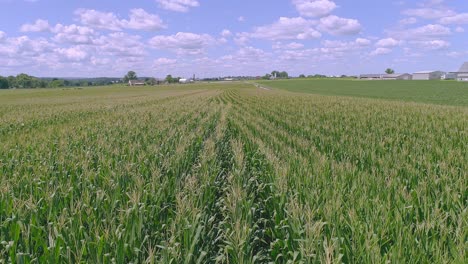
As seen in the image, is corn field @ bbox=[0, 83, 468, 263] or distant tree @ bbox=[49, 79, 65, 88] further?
distant tree @ bbox=[49, 79, 65, 88]

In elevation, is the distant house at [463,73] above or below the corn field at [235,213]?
above

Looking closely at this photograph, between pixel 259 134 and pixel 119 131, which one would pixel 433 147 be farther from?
pixel 119 131

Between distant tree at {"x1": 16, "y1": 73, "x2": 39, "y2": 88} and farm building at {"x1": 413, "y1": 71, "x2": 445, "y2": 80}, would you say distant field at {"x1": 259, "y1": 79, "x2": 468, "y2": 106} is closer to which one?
farm building at {"x1": 413, "y1": 71, "x2": 445, "y2": 80}

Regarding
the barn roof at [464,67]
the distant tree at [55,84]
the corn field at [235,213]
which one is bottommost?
the corn field at [235,213]

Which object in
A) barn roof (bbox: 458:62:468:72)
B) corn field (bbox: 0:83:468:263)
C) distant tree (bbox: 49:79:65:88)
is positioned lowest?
corn field (bbox: 0:83:468:263)

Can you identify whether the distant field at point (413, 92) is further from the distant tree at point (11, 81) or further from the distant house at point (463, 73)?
the distant tree at point (11, 81)

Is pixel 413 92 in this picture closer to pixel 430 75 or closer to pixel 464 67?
pixel 464 67

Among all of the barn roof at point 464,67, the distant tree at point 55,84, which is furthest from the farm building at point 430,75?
the distant tree at point 55,84

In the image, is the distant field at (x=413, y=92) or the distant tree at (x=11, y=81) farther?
the distant tree at (x=11, y=81)

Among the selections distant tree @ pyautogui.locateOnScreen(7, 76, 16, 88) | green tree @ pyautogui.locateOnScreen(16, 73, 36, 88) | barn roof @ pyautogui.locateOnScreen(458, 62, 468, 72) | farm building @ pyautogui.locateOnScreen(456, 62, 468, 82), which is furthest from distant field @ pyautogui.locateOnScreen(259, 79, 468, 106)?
distant tree @ pyautogui.locateOnScreen(7, 76, 16, 88)

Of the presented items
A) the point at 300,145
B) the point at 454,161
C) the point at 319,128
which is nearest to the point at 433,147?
the point at 454,161

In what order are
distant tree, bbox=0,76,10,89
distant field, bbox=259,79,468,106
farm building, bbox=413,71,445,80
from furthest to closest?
farm building, bbox=413,71,445,80, distant tree, bbox=0,76,10,89, distant field, bbox=259,79,468,106

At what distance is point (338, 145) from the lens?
9.02m

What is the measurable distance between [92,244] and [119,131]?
8.89 metres
